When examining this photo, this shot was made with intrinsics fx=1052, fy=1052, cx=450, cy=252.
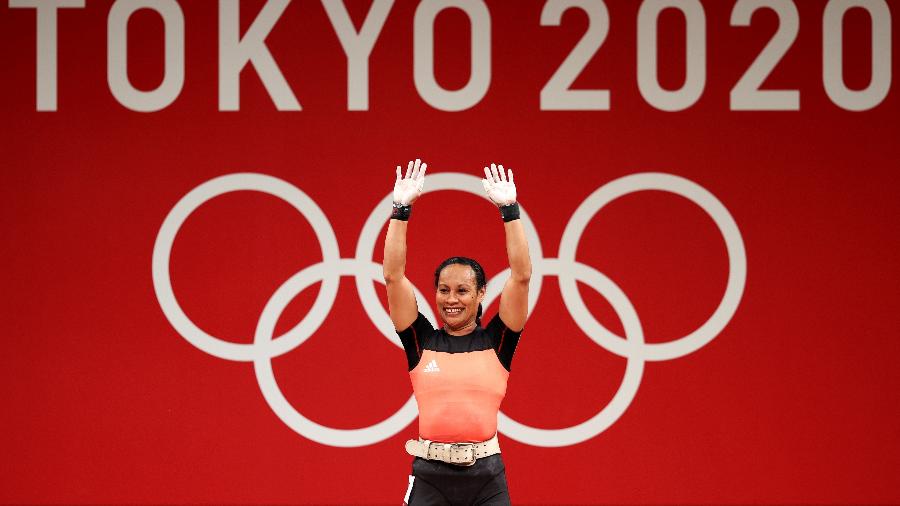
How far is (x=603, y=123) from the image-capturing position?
529 cm

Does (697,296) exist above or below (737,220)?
below

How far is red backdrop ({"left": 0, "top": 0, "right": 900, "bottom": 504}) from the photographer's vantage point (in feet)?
17.3

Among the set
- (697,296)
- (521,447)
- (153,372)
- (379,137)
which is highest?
(379,137)

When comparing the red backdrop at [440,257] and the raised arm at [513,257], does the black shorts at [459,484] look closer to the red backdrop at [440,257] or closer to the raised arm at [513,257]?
the raised arm at [513,257]

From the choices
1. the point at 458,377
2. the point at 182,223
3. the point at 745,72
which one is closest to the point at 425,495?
the point at 458,377

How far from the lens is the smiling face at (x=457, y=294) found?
3.71 metres

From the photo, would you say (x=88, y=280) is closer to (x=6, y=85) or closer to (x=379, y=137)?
(x=6, y=85)

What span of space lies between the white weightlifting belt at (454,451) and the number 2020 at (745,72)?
2198 millimetres

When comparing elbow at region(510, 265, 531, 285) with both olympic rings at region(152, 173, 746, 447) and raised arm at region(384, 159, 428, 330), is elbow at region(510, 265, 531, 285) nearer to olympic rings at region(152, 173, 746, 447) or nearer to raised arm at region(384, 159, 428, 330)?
raised arm at region(384, 159, 428, 330)

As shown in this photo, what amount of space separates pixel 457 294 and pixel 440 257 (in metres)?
1.61

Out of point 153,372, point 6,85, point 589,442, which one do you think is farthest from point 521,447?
point 6,85

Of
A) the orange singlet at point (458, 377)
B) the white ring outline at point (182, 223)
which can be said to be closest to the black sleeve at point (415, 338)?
the orange singlet at point (458, 377)

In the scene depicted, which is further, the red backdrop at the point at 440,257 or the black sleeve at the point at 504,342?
the red backdrop at the point at 440,257

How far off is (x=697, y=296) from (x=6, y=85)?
143 inches
